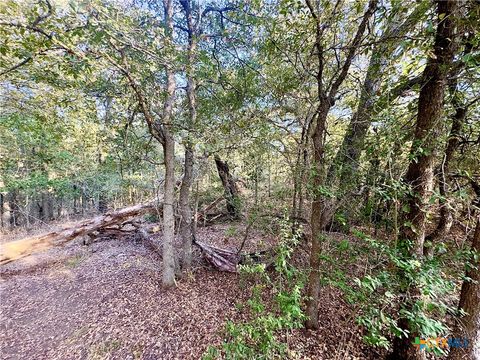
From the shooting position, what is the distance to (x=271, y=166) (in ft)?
16.9

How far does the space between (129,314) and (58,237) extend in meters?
4.14

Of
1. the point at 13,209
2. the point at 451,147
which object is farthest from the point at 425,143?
the point at 13,209

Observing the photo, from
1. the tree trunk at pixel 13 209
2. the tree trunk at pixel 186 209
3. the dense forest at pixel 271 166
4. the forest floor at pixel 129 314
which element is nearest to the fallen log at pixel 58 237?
the dense forest at pixel 271 166

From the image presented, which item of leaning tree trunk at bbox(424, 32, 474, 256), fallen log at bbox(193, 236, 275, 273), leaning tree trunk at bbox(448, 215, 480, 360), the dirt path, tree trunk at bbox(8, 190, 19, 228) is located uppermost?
leaning tree trunk at bbox(424, 32, 474, 256)

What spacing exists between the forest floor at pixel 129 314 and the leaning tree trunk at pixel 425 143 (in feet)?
3.78

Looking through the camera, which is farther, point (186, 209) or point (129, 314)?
point (186, 209)

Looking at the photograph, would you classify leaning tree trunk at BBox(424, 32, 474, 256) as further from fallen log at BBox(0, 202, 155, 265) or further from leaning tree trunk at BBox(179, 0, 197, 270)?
fallen log at BBox(0, 202, 155, 265)

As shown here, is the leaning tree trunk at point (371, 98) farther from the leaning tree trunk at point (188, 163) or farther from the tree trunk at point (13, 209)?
the tree trunk at point (13, 209)

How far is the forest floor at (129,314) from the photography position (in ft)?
9.99

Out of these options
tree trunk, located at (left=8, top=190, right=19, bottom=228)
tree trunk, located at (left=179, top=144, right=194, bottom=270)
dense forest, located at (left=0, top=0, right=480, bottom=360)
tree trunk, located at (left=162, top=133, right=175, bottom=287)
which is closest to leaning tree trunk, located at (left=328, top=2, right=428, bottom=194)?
dense forest, located at (left=0, top=0, right=480, bottom=360)

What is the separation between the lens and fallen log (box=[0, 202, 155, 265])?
5.56m

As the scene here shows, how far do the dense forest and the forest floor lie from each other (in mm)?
30

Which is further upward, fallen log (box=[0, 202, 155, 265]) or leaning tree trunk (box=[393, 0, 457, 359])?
leaning tree trunk (box=[393, 0, 457, 359])

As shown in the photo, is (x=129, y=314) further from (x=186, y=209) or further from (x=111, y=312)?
(x=186, y=209)
